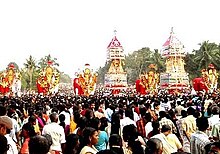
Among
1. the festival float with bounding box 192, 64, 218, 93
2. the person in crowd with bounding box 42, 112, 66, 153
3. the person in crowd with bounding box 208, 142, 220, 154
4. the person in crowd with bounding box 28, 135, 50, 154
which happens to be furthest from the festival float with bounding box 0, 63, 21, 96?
the person in crowd with bounding box 208, 142, 220, 154

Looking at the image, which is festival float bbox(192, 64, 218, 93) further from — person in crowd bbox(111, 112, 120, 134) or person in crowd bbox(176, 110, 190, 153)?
person in crowd bbox(111, 112, 120, 134)

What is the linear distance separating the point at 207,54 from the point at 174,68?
43.0 ft

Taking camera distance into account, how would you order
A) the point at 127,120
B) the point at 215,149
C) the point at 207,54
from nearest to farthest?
1. the point at 215,149
2. the point at 127,120
3. the point at 207,54

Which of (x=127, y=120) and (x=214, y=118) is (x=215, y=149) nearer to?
(x=214, y=118)

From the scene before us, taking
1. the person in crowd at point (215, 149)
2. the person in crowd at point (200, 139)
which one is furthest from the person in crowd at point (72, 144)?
the person in crowd at point (200, 139)

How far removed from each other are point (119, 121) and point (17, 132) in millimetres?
2293

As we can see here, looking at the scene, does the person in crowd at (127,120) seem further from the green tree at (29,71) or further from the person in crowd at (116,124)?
the green tree at (29,71)

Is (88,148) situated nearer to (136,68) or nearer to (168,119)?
(168,119)

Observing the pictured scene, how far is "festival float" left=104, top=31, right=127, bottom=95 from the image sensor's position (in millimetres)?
49197

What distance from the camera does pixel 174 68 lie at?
4894 cm

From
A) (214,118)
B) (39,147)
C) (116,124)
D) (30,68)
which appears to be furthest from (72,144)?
(30,68)

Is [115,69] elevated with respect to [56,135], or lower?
elevated

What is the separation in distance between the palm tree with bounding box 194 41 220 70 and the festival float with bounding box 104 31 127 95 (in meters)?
14.9

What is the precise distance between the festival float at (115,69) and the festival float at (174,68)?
4.91 m
